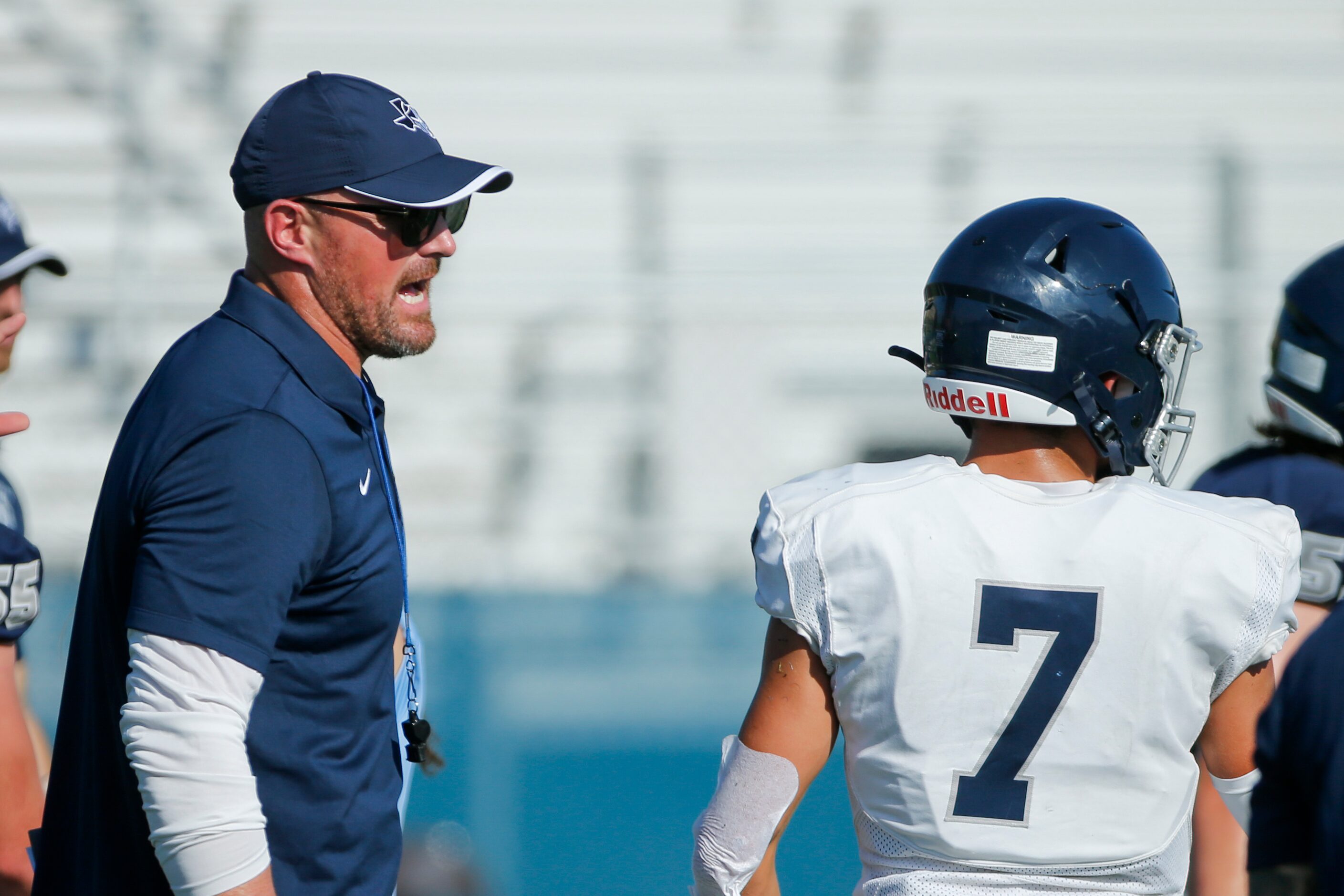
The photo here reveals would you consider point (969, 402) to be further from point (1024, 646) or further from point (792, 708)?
point (792, 708)

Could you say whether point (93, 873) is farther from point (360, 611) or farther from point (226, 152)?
point (226, 152)

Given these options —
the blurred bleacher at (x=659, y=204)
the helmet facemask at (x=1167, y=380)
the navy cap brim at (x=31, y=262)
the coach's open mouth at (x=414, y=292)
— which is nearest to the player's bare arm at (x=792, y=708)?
the helmet facemask at (x=1167, y=380)

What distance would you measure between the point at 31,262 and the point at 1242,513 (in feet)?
7.25

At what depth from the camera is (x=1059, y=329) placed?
1869mm

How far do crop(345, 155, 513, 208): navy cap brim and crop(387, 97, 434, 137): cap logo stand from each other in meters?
0.05

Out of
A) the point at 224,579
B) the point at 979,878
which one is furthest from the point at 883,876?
the point at 224,579

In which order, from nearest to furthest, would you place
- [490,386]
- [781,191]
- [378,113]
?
1. [378,113]
2. [490,386]
3. [781,191]

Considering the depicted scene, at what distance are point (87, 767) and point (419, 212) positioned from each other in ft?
2.91

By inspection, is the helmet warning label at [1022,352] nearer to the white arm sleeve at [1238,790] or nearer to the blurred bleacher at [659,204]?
the white arm sleeve at [1238,790]

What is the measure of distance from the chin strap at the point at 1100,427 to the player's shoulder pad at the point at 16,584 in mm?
1698

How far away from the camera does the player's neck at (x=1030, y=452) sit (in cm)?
184

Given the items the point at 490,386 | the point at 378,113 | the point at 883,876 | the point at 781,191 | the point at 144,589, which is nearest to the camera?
the point at 144,589

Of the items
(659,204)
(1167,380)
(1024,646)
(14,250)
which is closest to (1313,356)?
(1167,380)

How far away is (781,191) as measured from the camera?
8625 millimetres
